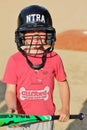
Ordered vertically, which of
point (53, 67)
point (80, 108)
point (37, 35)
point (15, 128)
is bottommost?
point (80, 108)

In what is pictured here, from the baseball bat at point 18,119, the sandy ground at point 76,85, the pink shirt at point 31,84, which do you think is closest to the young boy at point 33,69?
the pink shirt at point 31,84

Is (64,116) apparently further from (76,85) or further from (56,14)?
(56,14)

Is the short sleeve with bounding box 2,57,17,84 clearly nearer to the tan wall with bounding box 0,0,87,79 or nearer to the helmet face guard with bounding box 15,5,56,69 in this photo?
the helmet face guard with bounding box 15,5,56,69

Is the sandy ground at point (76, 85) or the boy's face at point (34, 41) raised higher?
the boy's face at point (34, 41)

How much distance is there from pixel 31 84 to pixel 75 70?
3.40 metres

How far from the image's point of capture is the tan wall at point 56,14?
27.8 feet

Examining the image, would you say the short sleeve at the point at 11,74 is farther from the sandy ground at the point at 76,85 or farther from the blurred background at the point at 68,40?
the blurred background at the point at 68,40

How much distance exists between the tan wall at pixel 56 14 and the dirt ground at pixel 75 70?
439 millimetres

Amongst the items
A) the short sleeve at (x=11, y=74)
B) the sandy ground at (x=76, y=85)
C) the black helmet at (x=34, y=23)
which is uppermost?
the black helmet at (x=34, y=23)

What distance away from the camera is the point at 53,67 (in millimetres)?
2729

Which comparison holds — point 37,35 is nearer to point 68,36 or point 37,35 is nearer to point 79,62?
point 79,62

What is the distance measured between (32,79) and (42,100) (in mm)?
155

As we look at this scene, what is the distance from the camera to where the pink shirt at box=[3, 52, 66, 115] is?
8.73ft

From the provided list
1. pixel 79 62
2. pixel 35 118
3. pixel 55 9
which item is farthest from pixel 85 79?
pixel 55 9
